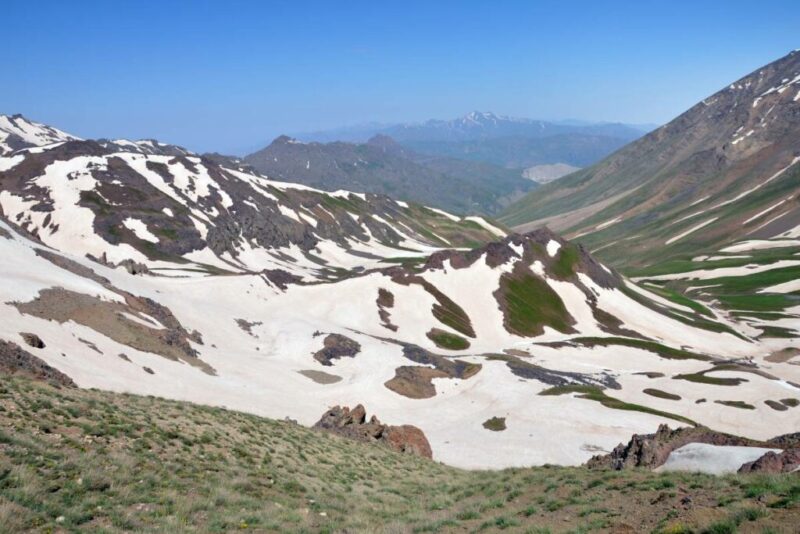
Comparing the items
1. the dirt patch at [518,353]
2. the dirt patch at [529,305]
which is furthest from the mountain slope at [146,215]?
the dirt patch at [518,353]

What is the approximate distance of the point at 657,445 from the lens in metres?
32.4

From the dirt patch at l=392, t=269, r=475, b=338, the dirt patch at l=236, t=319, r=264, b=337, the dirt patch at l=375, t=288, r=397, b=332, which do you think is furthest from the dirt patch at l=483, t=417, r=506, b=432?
the dirt patch at l=392, t=269, r=475, b=338

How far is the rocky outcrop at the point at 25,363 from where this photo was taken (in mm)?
35062

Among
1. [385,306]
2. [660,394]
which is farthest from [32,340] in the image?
[660,394]

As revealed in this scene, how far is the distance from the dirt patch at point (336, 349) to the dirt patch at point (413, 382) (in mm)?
8460

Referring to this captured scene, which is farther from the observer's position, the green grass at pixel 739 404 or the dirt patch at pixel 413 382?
the green grass at pixel 739 404

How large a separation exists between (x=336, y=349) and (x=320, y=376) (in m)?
8.07

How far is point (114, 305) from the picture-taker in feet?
200

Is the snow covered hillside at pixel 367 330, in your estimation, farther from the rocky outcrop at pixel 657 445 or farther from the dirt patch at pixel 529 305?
the rocky outcrop at pixel 657 445

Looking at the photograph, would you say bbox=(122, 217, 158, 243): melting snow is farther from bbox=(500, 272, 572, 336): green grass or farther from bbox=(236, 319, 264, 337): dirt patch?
bbox=(500, 272, 572, 336): green grass

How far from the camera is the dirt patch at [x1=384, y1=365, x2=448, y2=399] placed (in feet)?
230

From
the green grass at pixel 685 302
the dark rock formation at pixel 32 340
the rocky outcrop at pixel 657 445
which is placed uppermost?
the green grass at pixel 685 302

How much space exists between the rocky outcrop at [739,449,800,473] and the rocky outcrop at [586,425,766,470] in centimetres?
687

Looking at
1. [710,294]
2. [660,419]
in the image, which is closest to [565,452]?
[660,419]
